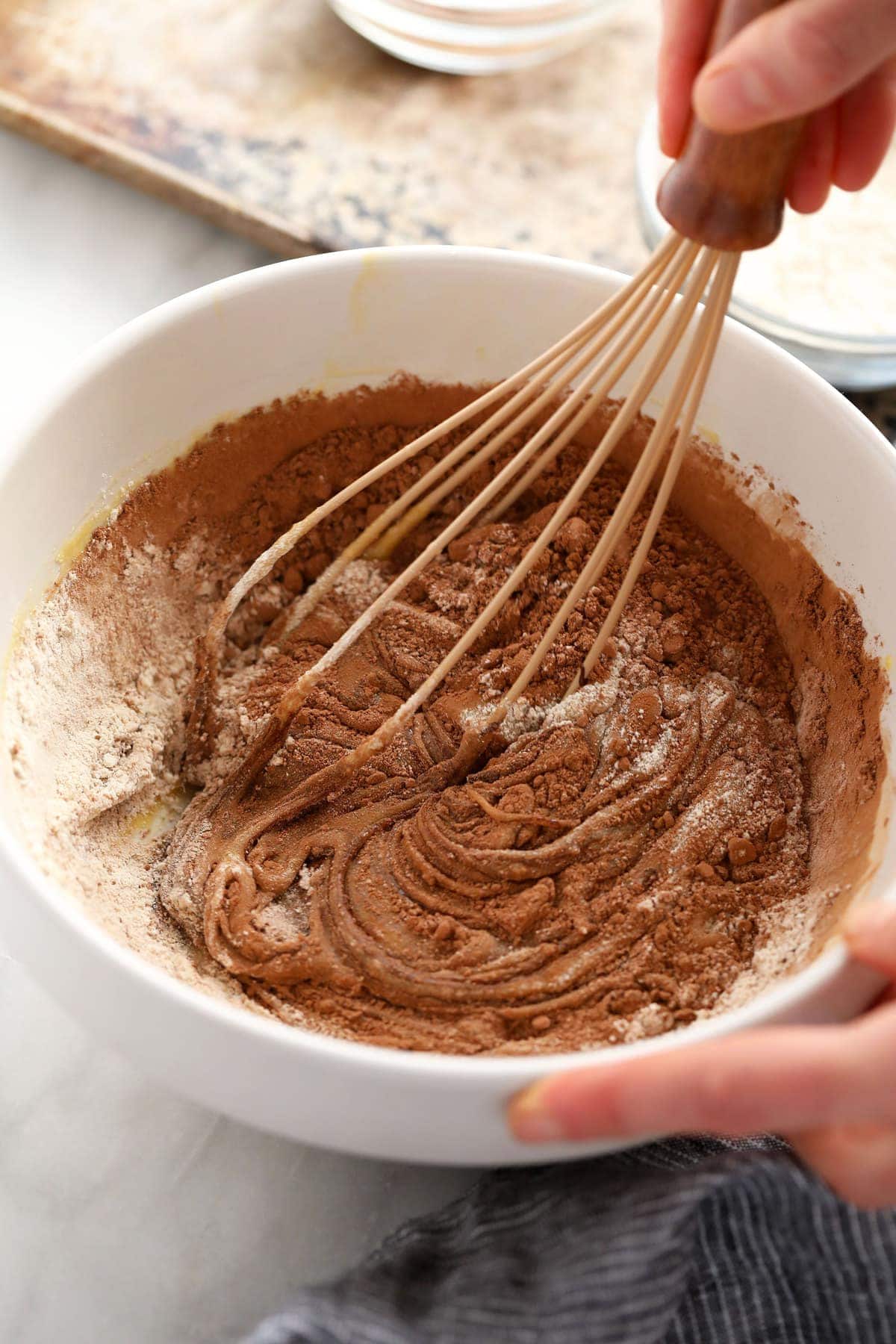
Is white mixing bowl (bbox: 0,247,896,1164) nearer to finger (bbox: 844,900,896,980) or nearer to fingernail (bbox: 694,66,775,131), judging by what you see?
finger (bbox: 844,900,896,980)

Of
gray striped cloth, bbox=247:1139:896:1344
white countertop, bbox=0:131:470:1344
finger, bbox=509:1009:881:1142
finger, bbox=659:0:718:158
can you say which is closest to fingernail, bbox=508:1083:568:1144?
finger, bbox=509:1009:881:1142

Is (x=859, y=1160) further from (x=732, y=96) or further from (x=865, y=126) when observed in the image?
(x=865, y=126)

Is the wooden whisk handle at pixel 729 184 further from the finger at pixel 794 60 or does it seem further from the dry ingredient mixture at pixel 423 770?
the dry ingredient mixture at pixel 423 770

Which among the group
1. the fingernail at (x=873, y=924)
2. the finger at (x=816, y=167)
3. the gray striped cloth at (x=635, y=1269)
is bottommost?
the gray striped cloth at (x=635, y=1269)

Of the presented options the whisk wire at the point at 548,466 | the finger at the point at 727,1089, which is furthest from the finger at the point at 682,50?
the finger at the point at 727,1089

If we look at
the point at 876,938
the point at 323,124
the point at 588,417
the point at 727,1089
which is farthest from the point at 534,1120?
the point at 323,124

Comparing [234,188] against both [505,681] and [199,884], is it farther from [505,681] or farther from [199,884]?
[199,884]
